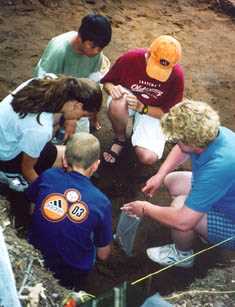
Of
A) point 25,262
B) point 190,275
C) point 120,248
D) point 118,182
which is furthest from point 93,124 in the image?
point 25,262

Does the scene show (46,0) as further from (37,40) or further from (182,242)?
(182,242)

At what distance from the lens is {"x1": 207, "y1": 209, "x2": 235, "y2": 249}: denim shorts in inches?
153

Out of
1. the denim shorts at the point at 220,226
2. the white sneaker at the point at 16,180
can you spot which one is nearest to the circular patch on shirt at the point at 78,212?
the white sneaker at the point at 16,180

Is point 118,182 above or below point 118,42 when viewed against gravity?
below

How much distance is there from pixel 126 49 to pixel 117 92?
187cm

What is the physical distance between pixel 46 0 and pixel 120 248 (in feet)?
12.7

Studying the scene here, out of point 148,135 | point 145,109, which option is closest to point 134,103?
point 145,109

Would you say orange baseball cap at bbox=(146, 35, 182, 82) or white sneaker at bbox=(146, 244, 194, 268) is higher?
orange baseball cap at bbox=(146, 35, 182, 82)

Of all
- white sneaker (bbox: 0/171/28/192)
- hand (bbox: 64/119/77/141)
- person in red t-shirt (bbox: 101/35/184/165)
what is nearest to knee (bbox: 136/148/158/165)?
person in red t-shirt (bbox: 101/35/184/165)

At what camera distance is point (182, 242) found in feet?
13.5

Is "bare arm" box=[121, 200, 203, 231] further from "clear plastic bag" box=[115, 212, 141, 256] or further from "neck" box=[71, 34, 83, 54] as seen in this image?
"neck" box=[71, 34, 83, 54]

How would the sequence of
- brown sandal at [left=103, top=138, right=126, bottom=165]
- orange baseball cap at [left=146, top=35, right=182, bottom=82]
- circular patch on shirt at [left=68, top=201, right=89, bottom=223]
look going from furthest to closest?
brown sandal at [left=103, top=138, right=126, bottom=165]
orange baseball cap at [left=146, top=35, right=182, bottom=82]
circular patch on shirt at [left=68, top=201, right=89, bottom=223]

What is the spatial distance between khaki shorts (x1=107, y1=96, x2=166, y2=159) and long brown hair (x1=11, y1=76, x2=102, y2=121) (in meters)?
1.07

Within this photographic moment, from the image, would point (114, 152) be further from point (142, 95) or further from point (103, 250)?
point (103, 250)
